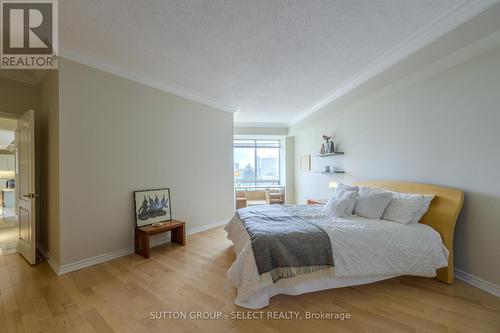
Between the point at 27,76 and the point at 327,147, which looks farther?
Result: the point at 327,147

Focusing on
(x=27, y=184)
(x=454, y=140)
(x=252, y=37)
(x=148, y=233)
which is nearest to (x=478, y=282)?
(x=454, y=140)

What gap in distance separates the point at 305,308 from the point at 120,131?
3.23m

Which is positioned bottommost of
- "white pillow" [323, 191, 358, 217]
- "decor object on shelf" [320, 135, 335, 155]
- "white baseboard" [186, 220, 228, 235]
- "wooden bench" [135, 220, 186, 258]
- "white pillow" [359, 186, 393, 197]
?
"white baseboard" [186, 220, 228, 235]

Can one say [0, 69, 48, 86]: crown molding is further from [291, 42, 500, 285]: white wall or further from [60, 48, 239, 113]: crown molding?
[291, 42, 500, 285]: white wall

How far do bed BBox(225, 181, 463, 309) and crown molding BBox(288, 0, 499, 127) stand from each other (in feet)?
5.53

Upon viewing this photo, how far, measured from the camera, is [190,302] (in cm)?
205

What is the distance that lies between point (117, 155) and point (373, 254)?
11.4 feet

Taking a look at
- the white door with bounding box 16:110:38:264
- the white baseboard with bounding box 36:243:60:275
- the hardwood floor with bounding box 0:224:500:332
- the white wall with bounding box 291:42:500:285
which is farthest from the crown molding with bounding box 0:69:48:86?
the white wall with bounding box 291:42:500:285

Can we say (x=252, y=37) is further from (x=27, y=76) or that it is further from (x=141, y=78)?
(x=27, y=76)

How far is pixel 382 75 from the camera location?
2939 millimetres

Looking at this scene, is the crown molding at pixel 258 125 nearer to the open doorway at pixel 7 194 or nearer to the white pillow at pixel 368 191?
the white pillow at pixel 368 191

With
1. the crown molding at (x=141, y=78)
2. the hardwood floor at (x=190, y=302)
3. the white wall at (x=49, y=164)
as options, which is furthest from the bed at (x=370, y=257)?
the crown molding at (x=141, y=78)

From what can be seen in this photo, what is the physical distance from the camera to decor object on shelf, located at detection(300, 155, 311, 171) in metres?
5.79

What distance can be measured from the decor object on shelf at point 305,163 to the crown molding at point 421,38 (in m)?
2.38
